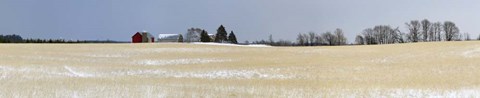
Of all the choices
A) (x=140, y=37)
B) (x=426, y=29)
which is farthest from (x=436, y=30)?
(x=140, y=37)

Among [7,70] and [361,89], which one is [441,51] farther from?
[7,70]

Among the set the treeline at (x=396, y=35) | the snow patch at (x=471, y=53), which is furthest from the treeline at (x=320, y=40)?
the snow patch at (x=471, y=53)

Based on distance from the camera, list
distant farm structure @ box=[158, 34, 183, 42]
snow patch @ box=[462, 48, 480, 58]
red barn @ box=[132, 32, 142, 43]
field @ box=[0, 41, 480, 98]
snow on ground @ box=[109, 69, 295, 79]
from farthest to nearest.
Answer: distant farm structure @ box=[158, 34, 183, 42], red barn @ box=[132, 32, 142, 43], snow patch @ box=[462, 48, 480, 58], snow on ground @ box=[109, 69, 295, 79], field @ box=[0, 41, 480, 98]

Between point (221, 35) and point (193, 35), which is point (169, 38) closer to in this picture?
point (221, 35)

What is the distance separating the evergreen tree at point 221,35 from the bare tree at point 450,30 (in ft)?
176

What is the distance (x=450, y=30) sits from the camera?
119 metres

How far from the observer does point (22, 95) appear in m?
16.2

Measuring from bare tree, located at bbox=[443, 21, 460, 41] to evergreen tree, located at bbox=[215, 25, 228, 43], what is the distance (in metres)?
53.8

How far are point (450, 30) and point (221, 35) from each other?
186 ft

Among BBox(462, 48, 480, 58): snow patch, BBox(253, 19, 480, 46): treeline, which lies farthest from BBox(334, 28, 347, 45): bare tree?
BBox(462, 48, 480, 58): snow patch

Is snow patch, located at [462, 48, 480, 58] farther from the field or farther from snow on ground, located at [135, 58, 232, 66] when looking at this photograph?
snow on ground, located at [135, 58, 232, 66]

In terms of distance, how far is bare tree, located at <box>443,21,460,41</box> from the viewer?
385 ft

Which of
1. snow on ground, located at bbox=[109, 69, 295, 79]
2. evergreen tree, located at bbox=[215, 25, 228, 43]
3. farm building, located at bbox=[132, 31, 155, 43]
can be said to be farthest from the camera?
evergreen tree, located at bbox=[215, 25, 228, 43]

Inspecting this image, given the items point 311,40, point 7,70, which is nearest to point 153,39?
point 311,40
